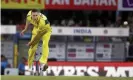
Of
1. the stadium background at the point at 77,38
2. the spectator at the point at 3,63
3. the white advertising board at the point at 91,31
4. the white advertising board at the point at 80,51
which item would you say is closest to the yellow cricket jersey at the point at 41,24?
the spectator at the point at 3,63

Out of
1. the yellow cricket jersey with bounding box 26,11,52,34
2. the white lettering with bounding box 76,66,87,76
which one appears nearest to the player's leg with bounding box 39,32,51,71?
the yellow cricket jersey with bounding box 26,11,52,34

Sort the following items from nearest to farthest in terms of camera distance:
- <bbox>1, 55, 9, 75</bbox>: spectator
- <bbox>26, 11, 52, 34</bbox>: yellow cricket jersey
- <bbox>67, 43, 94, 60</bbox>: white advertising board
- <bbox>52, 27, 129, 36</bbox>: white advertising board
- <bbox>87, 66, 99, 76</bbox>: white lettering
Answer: <bbox>26, 11, 52, 34</bbox>: yellow cricket jersey, <bbox>87, 66, 99, 76</bbox>: white lettering, <bbox>1, 55, 9, 75</bbox>: spectator, <bbox>52, 27, 129, 36</bbox>: white advertising board, <bbox>67, 43, 94, 60</bbox>: white advertising board

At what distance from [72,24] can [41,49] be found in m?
8.59

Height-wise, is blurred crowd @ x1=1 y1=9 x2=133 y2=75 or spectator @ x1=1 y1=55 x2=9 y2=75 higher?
blurred crowd @ x1=1 y1=9 x2=133 y2=75

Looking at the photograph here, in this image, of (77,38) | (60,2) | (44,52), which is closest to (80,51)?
(77,38)

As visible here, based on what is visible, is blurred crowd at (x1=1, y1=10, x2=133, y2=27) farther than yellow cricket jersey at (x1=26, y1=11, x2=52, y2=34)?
Yes

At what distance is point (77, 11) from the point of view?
2380 centimetres

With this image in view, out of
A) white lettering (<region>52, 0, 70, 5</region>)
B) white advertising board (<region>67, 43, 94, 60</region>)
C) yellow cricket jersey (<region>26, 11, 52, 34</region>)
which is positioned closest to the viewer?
yellow cricket jersey (<region>26, 11, 52, 34</region>)

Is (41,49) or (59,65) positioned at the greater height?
(41,49)

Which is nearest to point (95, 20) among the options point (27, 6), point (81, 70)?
point (27, 6)

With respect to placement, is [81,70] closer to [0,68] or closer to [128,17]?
[0,68]

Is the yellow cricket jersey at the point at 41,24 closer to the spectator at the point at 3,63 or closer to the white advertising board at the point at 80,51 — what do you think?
the spectator at the point at 3,63

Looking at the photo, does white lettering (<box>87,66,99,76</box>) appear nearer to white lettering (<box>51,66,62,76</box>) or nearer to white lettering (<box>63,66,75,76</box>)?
white lettering (<box>63,66,75,76</box>)

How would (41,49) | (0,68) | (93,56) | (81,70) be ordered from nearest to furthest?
(41,49)
(81,70)
(0,68)
(93,56)
